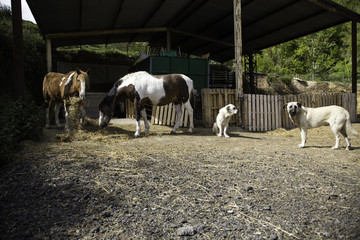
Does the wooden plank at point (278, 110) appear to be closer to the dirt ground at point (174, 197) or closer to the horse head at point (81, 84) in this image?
the dirt ground at point (174, 197)

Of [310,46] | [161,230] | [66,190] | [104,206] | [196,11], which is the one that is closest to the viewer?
[161,230]

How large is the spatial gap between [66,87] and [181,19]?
9717 mm

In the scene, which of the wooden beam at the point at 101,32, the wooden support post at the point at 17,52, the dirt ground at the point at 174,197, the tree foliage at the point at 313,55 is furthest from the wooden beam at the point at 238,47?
the tree foliage at the point at 313,55

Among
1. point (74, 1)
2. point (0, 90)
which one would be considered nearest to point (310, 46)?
point (74, 1)

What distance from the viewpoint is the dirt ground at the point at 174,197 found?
2.21 meters

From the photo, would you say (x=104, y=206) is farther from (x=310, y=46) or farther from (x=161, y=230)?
(x=310, y=46)

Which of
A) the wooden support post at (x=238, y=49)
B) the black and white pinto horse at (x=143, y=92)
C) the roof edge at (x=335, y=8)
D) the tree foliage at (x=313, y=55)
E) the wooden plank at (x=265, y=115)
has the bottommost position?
the wooden plank at (x=265, y=115)

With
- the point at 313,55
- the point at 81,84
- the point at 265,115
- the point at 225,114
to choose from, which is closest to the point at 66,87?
the point at 81,84

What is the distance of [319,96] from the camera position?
11.4 meters

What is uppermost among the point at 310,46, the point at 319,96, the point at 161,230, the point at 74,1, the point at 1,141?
the point at 310,46

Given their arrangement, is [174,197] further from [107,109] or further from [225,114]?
[107,109]

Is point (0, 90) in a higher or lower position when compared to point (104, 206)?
higher

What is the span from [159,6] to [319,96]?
9081mm

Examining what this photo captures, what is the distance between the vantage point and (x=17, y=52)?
6230mm
